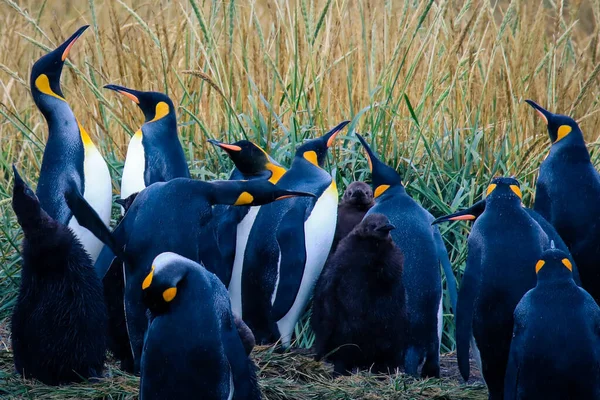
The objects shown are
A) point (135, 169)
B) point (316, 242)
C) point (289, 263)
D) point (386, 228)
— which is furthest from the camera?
point (135, 169)

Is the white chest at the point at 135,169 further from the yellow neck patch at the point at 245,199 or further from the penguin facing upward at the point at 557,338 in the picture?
the penguin facing upward at the point at 557,338

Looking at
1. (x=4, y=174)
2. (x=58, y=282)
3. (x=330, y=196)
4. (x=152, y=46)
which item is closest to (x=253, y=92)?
(x=152, y=46)

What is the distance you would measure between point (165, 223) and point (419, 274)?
1261mm

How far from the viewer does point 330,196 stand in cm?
471

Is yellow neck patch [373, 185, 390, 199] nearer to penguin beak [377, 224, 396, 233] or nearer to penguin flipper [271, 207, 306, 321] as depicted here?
penguin flipper [271, 207, 306, 321]

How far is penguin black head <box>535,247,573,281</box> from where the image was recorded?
11.5ft

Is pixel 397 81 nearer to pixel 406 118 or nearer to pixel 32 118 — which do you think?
pixel 406 118

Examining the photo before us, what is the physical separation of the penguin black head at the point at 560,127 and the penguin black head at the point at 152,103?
1.80m

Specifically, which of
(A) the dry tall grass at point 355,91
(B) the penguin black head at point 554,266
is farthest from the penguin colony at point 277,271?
(A) the dry tall grass at point 355,91

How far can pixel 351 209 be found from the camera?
4.93 m

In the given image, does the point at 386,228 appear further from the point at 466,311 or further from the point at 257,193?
the point at 257,193

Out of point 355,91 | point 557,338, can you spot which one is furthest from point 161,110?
point 557,338

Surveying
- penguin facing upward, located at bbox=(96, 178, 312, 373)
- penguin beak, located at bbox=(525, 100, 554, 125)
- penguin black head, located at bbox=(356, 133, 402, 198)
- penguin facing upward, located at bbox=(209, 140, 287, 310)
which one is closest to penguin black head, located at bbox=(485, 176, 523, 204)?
penguin black head, located at bbox=(356, 133, 402, 198)

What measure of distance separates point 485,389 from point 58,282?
1755 mm
